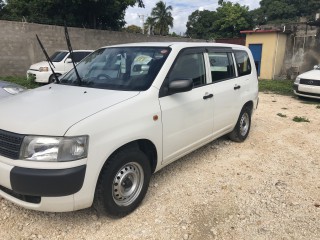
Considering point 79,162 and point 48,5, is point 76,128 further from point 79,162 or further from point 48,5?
point 48,5

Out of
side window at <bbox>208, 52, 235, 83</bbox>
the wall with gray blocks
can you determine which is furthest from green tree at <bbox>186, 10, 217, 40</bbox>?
side window at <bbox>208, 52, 235, 83</bbox>

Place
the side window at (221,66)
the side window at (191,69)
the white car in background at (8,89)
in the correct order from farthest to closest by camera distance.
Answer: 1. the white car in background at (8,89)
2. the side window at (221,66)
3. the side window at (191,69)

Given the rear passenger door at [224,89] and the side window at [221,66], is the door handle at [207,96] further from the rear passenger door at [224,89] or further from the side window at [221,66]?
the side window at [221,66]

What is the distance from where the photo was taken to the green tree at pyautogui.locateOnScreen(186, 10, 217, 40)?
5653 centimetres

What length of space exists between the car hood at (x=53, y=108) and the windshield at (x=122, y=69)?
0.62 feet

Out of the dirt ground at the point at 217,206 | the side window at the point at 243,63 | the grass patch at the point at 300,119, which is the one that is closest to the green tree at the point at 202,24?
the grass patch at the point at 300,119

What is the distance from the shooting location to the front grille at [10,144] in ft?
8.28

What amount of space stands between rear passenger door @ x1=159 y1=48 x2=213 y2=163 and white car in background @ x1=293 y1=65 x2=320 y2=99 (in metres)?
6.89

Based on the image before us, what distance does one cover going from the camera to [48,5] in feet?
66.5

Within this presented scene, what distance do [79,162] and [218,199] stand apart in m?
1.82

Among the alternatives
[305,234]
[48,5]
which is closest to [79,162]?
[305,234]

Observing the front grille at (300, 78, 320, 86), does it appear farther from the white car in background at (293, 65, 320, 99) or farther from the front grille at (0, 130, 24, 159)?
the front grille at (0, 130, 24, 159)

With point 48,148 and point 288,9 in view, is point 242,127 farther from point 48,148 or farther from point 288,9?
point 288,9

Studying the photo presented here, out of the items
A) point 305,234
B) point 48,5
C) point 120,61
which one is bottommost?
point 305,234
